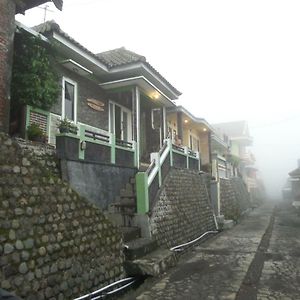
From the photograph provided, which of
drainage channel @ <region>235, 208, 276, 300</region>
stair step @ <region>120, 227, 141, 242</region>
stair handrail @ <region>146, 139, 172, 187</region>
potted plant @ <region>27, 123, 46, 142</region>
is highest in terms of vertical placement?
potted plant @ <region>27, 123, 46, 142</region>

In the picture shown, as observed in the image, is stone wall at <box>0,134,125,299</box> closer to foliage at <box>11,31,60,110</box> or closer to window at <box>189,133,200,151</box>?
foliage at <box>11,31,60,110</box>

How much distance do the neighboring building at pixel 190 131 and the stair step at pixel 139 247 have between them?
915cm

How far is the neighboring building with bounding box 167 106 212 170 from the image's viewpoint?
19469mm

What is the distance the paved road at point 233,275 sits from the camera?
20.5 feet

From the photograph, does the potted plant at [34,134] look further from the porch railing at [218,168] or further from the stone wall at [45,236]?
the porch railing at [218,168]

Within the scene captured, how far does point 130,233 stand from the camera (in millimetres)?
8539

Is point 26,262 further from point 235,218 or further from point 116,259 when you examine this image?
point 235,218

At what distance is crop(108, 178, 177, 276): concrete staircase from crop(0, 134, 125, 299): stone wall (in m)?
0.73

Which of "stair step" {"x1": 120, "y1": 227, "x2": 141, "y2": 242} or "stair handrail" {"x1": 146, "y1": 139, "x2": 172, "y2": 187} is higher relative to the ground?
"stair handrail" {"x1": 146, "y1": 139, "x2": 172, "y2": 187}

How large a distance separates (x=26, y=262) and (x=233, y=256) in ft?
22.0

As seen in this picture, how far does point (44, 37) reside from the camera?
9.70 meters

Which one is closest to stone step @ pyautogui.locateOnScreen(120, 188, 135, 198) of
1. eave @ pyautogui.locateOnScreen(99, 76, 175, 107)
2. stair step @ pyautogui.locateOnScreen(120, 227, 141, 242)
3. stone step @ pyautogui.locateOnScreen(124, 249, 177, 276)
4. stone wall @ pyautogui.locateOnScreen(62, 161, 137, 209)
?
stone wall @ pyautogui.locateOnScreen(62, 161, 137, 209)

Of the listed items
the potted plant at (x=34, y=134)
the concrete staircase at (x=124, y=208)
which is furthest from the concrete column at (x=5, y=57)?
the concrete staircase at (x=124, y=208)

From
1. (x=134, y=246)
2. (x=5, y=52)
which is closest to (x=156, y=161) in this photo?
(x=134, y=246)
